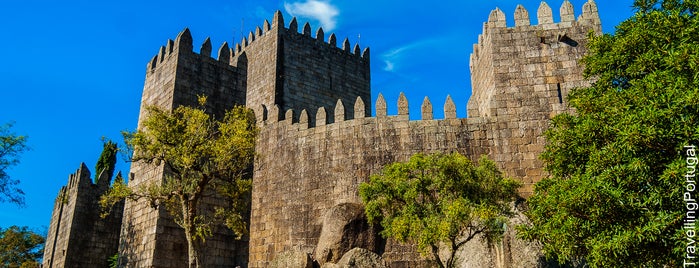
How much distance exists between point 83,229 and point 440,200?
893 inches

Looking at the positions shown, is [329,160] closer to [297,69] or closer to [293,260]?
[293,260]

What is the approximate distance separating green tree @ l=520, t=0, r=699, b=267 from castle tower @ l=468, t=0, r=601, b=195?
6.59 meters

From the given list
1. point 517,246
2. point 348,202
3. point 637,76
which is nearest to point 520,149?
point 517,246

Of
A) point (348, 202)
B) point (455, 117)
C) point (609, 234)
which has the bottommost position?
point (609, 234)

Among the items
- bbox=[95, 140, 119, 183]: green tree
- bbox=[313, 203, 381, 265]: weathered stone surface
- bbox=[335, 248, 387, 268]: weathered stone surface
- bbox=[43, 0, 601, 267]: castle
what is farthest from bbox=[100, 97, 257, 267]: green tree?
bbox=[95, 140, 119, 183]: green tree

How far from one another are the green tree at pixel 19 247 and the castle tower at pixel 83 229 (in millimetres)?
6899

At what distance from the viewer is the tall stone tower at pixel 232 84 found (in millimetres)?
23078

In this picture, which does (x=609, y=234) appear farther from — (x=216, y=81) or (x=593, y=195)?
(x=216, y=81)

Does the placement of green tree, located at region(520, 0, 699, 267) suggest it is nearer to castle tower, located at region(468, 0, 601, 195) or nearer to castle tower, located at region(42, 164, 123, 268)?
castle tower, located at region(468, 0, 601, 195)

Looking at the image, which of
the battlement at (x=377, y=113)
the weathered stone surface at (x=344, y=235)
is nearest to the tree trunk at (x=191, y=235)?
the weathered stone surface at (x=344, y=235)

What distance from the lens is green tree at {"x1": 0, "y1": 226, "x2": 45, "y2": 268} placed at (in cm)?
3788

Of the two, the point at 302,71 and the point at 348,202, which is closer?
the point at 348,202

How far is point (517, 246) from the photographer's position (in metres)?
15.6

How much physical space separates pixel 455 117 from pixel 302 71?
1065 centimetres
